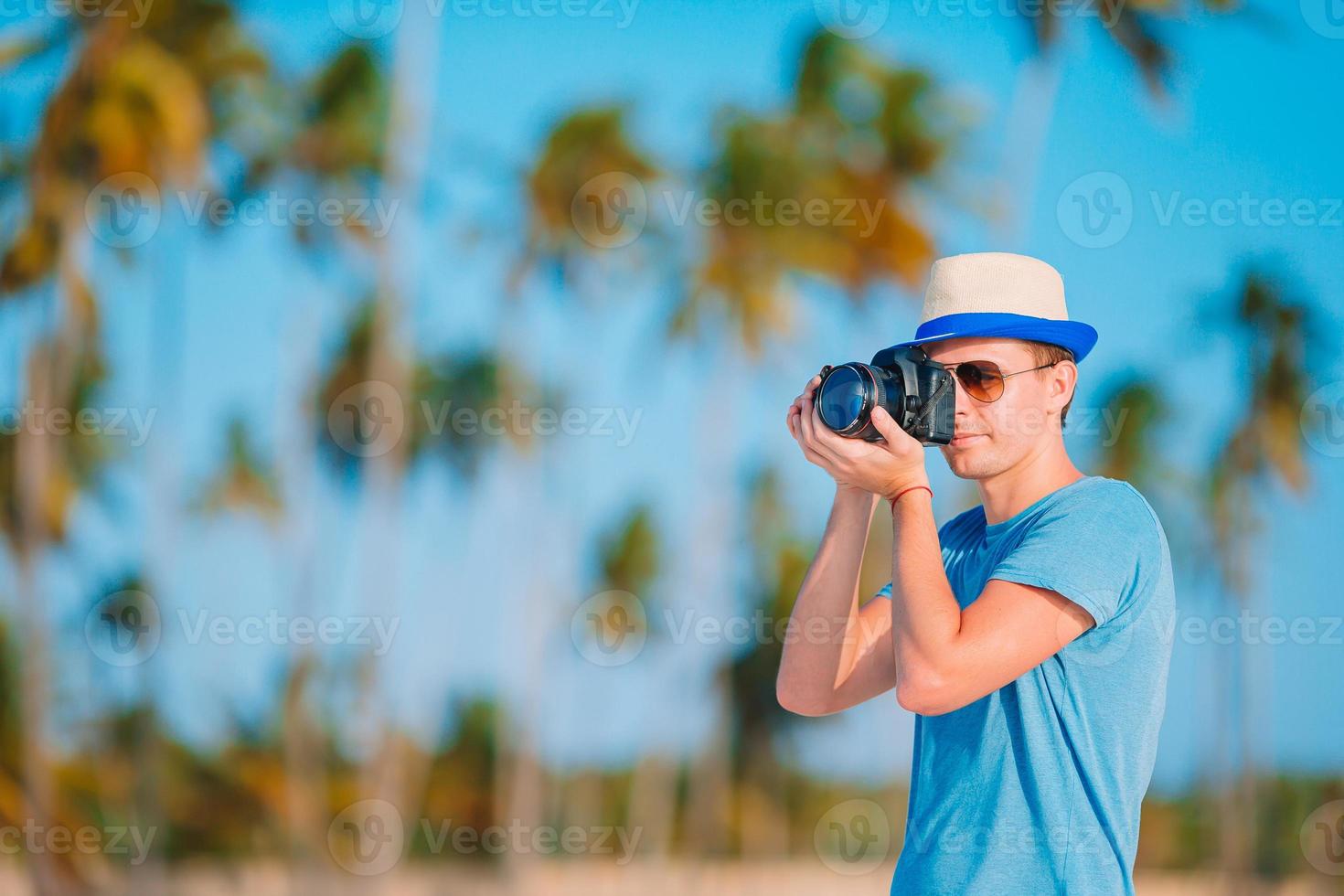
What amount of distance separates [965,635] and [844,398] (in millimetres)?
421

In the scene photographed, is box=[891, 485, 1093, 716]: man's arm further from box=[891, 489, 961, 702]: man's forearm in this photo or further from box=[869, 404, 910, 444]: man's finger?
box=[869, 404, 910, 444]: man's finger

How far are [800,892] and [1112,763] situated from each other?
38.9 meters

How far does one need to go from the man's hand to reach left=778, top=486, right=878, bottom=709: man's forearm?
10 centimetres

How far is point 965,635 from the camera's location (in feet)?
6.59

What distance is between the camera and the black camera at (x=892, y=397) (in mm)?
2205

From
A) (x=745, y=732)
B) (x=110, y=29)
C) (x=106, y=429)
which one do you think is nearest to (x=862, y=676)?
(x=110, y=29)

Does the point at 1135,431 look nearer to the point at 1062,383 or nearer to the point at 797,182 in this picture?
the point at 797,182

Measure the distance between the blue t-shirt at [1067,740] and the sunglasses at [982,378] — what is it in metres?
0.19

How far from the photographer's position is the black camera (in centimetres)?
221

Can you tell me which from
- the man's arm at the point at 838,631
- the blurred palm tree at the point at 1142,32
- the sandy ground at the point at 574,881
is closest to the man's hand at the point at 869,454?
the man's arm at the point at 838,631

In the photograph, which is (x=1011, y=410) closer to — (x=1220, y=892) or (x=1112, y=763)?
(x=1112, y=763)

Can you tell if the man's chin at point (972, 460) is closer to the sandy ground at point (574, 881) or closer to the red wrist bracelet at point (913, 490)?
the red wrist bracelet at point (913, 490)

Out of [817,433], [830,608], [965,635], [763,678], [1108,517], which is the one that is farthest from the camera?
[763,678]

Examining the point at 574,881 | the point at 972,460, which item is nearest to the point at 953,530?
the point at 972,460
